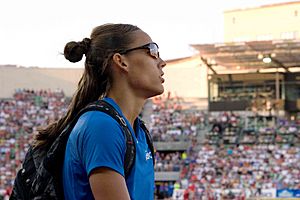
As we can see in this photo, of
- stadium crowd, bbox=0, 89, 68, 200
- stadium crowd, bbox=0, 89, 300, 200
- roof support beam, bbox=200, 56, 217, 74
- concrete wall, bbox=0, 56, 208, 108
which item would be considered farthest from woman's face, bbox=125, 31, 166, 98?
concrete wall, bbox=0, 56, 208, 108

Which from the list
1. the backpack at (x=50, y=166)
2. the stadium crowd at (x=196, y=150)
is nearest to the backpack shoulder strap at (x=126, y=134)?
the backpack at (x=50, y=166)

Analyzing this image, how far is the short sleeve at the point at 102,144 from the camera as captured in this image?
2.15m

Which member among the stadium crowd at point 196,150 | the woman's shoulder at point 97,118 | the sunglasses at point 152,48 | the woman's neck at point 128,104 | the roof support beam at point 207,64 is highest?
the roof support beam at point 207,64

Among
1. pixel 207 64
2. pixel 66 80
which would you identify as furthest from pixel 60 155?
pixel 66 80

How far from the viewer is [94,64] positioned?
8.03 ft

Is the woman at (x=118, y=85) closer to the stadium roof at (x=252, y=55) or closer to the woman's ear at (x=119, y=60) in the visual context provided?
the woman's ear at (x=119, y=60)

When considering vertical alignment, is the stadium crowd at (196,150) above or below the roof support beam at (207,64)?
below

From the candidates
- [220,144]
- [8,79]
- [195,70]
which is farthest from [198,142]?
[8,79]

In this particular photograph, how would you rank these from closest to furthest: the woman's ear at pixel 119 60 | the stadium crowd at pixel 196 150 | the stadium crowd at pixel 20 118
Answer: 1. the woman's ear at pixel 119 60
2. the stadium crowd at pixel 196 150
3. the stadium crowd at pixel 20 118

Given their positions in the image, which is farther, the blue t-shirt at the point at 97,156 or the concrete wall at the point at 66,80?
the concrete wall at the point at 66,80

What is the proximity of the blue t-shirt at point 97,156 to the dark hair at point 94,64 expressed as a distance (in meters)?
0.10

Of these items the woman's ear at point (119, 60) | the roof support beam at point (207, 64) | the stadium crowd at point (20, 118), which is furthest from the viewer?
the roof support beam at point (207, 64)

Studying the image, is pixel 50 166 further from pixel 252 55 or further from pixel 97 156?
pixel 252 55

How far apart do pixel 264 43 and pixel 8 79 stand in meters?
16.2
